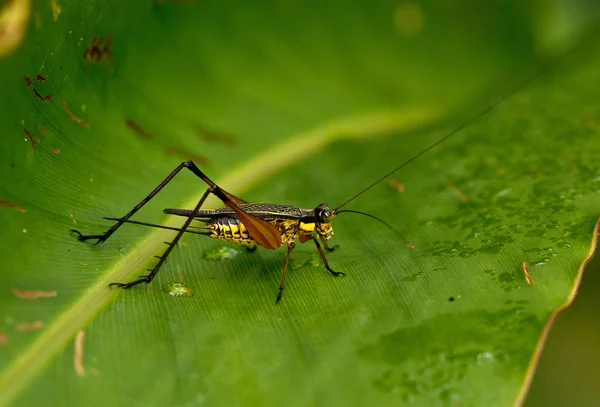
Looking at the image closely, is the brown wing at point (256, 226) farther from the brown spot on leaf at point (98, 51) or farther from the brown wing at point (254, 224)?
the brown spot on leaf at point (98, 51)

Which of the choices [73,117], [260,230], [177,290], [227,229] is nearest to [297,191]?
[260,230]

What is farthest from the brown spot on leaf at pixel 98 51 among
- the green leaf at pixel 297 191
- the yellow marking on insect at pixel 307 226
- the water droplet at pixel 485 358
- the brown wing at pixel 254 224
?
the water droplet at pixel 485 358

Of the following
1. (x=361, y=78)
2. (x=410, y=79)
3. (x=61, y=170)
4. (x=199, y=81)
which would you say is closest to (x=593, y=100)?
(x=410, y=79)

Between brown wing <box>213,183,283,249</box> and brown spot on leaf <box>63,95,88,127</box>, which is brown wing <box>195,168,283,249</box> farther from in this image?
brown spot on leaf <box>63,95,88,127</box>

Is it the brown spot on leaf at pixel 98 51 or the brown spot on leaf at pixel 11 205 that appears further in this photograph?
the brown spot on leaf at pixel 98 51

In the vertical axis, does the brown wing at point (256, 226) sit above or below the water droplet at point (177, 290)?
above
